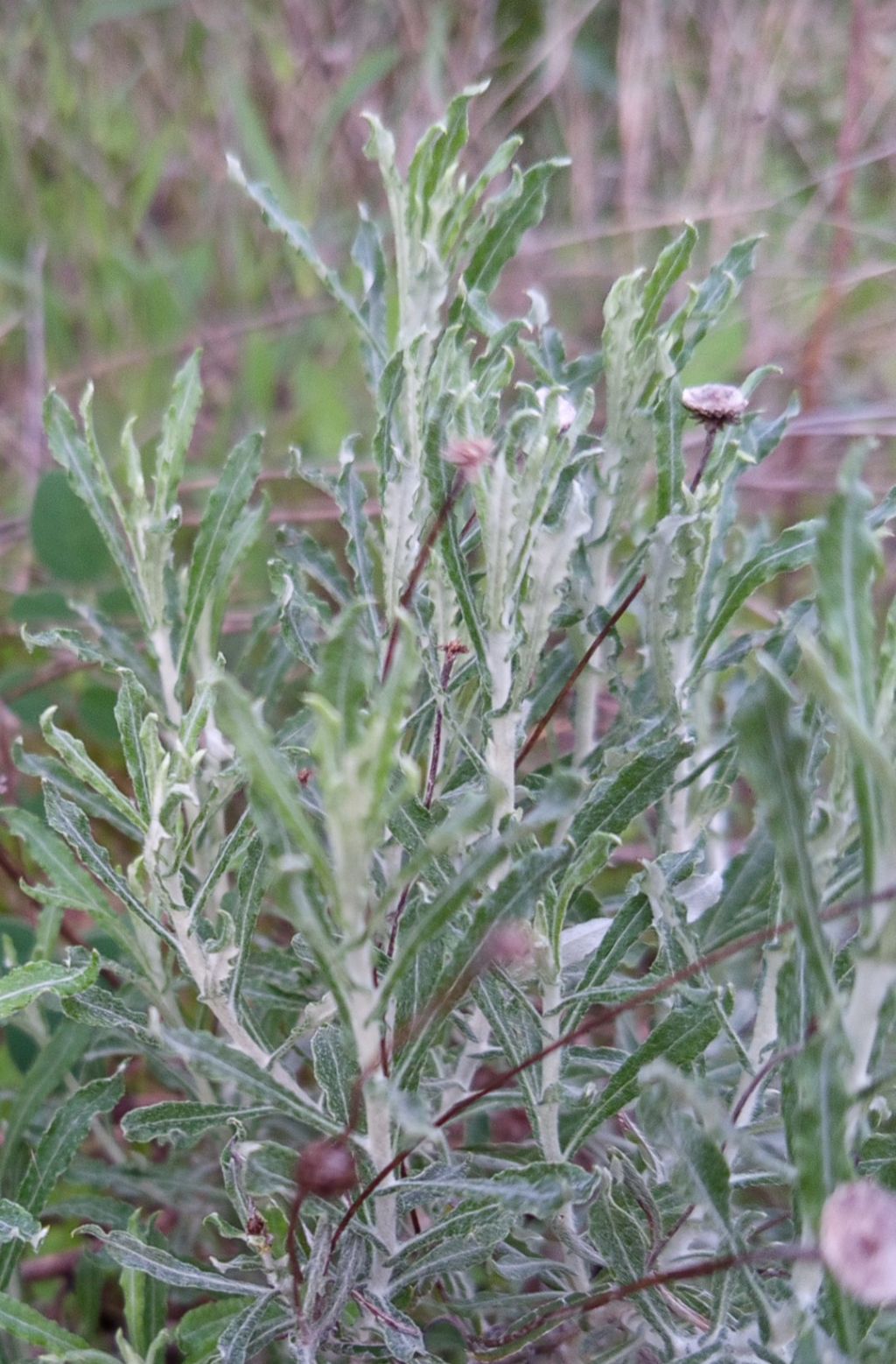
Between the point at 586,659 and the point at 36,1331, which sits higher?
the point at 586,659

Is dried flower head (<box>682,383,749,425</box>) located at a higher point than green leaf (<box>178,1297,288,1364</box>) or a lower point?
higher

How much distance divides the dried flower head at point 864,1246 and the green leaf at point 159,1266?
0.39 meters

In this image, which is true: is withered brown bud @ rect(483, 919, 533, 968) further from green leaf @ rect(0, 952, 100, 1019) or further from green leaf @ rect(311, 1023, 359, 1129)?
green leaf @ rect(0, 952, 100, 1019)

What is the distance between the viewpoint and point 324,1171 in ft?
2.14

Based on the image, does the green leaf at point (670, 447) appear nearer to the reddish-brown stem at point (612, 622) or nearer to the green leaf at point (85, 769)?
the reddish-brown stem at point (612, 622)

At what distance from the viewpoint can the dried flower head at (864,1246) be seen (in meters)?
0.57

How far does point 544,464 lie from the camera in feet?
2.49

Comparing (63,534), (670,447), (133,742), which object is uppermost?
(63,534)

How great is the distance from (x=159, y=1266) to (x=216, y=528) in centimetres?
56

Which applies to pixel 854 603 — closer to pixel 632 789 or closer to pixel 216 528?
pixel 632 789

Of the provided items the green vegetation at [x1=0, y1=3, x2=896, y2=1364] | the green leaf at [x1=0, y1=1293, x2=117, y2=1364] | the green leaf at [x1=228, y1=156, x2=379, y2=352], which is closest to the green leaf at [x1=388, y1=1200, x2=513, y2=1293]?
the green vegetation at [x1=0, y1=3, x2=896, y2=1364]

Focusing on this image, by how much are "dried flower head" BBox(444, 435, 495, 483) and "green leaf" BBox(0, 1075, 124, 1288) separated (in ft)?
1.89

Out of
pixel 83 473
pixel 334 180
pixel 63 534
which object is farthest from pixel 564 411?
pixel 334 180

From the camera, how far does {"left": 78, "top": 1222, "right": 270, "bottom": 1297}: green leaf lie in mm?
787
